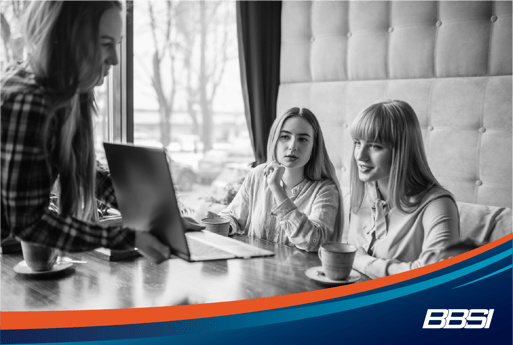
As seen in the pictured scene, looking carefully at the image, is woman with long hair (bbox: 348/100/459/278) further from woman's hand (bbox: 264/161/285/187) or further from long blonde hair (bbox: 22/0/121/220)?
long blonde hair (bbox: 22/0/121/220)

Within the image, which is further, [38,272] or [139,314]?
[38,272]

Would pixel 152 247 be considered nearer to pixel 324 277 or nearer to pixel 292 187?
pixel 324 277

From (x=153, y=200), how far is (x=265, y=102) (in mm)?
2290

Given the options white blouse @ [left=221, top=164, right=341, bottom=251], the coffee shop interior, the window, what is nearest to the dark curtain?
the coffee shop interior

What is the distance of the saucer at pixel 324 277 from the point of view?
3.96ft

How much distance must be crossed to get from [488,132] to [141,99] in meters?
2.16

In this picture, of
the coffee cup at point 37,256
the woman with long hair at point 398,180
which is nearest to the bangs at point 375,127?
the woman with long hair at point 398,180

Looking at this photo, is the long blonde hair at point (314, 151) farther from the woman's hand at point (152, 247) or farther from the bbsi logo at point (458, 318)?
the woman's hand at point (152, 247)

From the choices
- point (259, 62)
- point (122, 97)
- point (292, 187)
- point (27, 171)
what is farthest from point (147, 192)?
point (259, 62)

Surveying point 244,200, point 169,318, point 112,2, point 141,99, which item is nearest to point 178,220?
point 169,318

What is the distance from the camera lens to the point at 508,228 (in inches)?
65.9

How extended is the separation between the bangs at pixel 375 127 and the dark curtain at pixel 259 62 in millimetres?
1746

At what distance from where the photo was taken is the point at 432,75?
2.50 m

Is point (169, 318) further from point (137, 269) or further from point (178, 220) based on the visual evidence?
point (137, 269)
